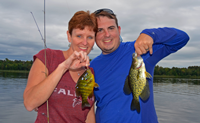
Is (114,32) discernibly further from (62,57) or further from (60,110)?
(60,110)

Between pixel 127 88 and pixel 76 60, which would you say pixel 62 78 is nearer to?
pixel 76 60

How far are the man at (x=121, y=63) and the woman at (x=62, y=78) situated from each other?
48cm

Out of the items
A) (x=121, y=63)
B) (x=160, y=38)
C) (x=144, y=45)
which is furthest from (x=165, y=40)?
(x=121, y=63)

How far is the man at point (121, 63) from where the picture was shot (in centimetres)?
296

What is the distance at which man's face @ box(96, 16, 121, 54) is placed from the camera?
12.3 ft

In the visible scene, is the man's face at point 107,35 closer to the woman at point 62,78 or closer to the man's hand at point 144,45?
the woman at point 62,78

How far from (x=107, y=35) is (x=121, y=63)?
0.82 m

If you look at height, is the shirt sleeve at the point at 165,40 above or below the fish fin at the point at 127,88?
above

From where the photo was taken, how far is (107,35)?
3.74 meters

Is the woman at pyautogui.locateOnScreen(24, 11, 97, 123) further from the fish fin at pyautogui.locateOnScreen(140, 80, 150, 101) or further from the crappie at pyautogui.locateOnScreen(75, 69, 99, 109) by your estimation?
the fish fin at pyautogui.locateOnScreen(140, 80, 150, 101)

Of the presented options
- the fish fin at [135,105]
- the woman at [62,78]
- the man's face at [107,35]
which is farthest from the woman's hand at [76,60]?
the man's face at [107,35]

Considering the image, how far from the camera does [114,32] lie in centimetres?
387

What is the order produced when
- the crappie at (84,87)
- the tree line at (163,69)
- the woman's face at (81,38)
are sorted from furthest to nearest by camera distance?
the tree line at (163,69)
the woman's face at (81,38)
the crappie at (84,87)

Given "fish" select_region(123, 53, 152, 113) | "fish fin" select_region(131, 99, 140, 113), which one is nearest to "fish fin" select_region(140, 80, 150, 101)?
"fish" select_region(123, 53, 152, 113)
